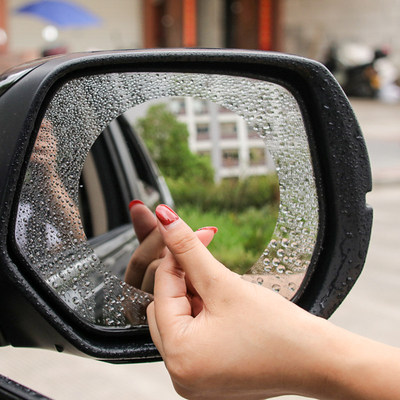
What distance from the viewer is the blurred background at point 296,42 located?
432 cm

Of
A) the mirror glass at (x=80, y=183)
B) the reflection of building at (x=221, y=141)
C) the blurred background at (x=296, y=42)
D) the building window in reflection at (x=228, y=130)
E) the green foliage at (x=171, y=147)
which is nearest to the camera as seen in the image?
the mirror glass at (x=80, y=183)

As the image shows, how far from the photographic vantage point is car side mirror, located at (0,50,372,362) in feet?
3.22

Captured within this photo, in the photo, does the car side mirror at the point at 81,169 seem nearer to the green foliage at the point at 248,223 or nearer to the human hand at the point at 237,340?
the human hand at the point at 237,340

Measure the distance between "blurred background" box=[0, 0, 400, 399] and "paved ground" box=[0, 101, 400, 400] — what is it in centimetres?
1

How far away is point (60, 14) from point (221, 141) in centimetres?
883

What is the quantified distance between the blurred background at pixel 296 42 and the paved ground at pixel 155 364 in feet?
0.03

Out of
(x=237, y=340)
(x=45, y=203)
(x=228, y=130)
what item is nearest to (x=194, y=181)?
(x=228, y=130)

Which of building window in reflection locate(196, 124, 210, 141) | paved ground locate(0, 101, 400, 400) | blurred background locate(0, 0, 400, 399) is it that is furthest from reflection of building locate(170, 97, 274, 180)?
blurred background locate(0, 0, 400, 399)

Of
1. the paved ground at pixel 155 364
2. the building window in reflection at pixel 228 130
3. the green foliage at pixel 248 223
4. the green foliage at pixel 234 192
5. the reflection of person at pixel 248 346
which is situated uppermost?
the building window in reflection at pixel 228 130

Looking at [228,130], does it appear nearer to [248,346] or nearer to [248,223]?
[248,223]

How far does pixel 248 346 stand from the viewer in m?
0.92

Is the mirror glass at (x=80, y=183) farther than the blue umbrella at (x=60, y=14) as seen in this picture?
No

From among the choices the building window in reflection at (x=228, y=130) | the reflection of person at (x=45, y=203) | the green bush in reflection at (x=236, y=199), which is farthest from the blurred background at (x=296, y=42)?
the reflection of person at (x=45, y=203)

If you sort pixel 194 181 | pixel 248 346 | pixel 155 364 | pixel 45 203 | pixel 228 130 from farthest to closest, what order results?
pixel 194 181, pixel 228 130, pixel 155 364, pixel 45 203, pixel 248 346
